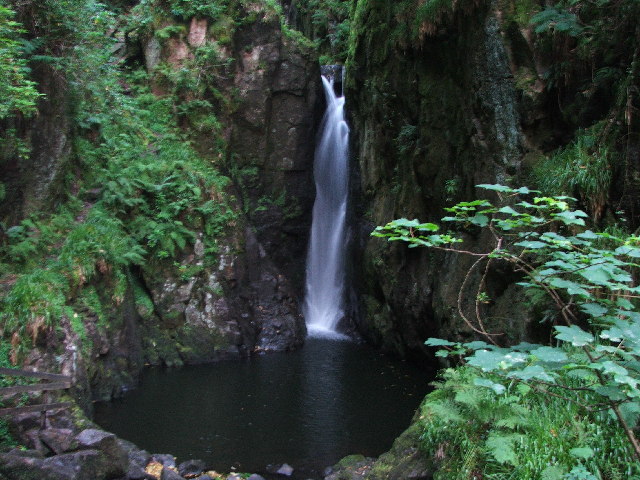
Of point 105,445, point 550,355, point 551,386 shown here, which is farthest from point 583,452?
point 105,445

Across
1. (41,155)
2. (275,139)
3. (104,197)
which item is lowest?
(104,197)

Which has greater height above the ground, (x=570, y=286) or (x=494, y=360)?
(x=570, y=286)

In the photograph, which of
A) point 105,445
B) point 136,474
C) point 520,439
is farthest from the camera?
point 136,474

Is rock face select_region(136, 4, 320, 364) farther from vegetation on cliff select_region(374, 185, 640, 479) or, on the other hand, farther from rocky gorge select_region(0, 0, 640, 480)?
vegetation on cliff select_region(374, 185, 640, 479)

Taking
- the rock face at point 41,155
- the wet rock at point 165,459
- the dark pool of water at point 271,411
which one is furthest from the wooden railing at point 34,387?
the rock face at point 41,155

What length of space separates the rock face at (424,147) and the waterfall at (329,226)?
1414 mm

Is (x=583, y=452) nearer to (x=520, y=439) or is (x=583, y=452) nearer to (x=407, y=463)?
(x=520, y=439)

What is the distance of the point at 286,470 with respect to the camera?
7.45m

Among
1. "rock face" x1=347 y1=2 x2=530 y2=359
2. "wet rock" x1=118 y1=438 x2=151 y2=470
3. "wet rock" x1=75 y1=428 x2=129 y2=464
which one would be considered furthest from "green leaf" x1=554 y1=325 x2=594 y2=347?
"wet rock" x1=118 y1=438 x2=151 y2=470

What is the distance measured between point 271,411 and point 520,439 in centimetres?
693

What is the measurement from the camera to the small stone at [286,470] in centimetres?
738

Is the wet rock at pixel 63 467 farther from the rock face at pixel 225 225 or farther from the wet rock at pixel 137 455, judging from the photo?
the rock face at pixel 225 225

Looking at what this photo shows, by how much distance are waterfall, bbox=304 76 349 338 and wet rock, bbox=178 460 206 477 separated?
988 cm

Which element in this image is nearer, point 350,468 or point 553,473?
point 553,473
